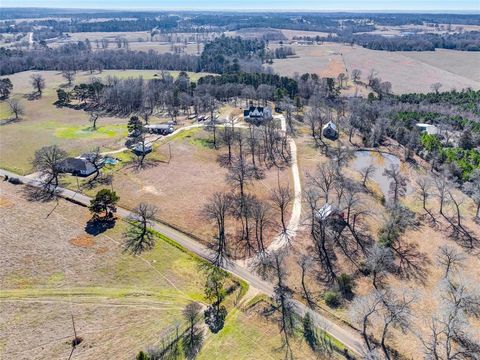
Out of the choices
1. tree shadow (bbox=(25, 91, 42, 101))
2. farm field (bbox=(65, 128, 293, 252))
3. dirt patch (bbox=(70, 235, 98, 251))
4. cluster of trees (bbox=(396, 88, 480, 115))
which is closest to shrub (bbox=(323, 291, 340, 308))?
farm field (bbox=(65, 128, 293, 252))

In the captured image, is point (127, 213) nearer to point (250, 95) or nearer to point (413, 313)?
point (413, 313)

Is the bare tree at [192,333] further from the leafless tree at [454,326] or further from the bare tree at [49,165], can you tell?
the bare tree at [49,165]

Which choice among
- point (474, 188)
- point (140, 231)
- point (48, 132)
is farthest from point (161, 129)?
point (474, 188)

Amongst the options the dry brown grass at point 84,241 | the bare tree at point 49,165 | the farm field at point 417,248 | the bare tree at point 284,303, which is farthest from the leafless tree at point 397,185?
the bare tree at point 49,165

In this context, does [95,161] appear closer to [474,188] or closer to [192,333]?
[192,333]

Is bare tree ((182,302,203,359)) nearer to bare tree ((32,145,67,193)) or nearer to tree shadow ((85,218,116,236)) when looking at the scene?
tree shadow ((85,218,116,236))
